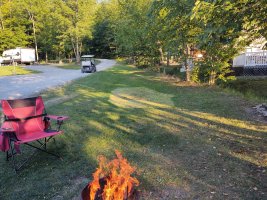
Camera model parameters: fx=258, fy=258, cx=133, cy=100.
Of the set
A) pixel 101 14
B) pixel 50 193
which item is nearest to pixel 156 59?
pixel 50 193

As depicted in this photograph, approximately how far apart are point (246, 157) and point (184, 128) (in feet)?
5.94

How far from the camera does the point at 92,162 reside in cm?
424

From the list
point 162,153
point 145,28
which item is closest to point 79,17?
point 145,28

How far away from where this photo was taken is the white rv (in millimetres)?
36234

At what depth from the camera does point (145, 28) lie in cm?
1677

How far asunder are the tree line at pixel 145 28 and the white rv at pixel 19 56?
4968 mm

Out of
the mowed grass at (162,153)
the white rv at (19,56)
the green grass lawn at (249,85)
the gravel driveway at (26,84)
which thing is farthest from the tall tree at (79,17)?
the mowed grass at (162,153)

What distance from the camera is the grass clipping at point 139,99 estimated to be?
881 centimetres

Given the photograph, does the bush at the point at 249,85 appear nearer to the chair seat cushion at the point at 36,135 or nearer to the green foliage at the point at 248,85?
the green foliage at the point at 248,85

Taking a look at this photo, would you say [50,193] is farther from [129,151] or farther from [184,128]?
[184,128]

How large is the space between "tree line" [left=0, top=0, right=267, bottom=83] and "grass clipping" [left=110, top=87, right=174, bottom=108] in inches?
88.4

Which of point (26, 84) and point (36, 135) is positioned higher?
point (26, 84)

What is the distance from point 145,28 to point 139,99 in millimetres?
8406

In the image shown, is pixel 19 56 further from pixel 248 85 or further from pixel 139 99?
pixel 248 85
